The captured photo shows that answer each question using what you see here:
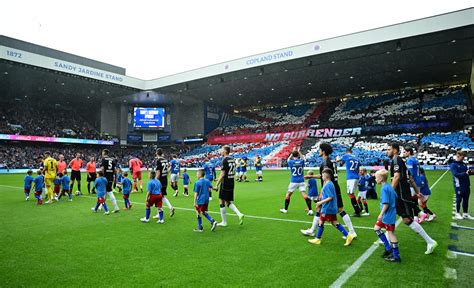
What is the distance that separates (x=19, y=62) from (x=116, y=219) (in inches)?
1210

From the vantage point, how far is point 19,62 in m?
30.4

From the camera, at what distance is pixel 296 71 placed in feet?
116

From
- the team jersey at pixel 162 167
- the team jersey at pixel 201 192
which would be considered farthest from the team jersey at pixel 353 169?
the team jersey at pixel 162 167

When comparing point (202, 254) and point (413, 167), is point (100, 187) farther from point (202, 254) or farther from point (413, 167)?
point (413, 167)

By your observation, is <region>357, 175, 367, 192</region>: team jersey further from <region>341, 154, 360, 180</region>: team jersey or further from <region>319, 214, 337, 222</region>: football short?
<region>319, 214, 337, 222</region>: football short

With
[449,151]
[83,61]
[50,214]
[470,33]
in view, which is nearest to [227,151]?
[50,214]

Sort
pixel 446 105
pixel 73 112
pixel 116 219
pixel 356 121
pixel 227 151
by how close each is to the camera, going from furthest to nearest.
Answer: pixel 73 112, pixel 356 121, pixel 446 105, pixel 116 219, pixel 227 151

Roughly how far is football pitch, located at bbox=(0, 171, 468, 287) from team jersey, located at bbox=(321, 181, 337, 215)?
27.5 inches

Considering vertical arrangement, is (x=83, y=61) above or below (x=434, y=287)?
above

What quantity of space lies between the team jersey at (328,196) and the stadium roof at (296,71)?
2475 cm

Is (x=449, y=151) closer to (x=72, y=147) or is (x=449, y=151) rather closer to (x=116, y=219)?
(x=116, y=219)

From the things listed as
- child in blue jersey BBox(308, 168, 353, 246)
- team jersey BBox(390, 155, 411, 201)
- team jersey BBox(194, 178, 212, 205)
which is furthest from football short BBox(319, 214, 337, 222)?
team jersey BBox(194, 178, 212, 205)

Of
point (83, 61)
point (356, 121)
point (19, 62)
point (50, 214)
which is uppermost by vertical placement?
point (83, 61)

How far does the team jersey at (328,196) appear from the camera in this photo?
19.4 feet
